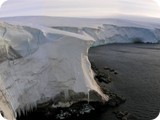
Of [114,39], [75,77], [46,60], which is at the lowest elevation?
[114,39]

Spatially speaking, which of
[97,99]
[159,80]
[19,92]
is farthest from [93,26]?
[19,92]

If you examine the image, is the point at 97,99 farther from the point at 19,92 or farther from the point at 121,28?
the point at 121,28

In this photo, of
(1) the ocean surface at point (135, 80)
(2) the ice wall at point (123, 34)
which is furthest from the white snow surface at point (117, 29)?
(1) the ocean surface at point (135, 80)

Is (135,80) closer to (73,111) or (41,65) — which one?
(73,111)

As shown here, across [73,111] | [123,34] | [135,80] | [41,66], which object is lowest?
[123,34]

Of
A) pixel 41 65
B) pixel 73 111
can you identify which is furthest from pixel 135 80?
pixel 41 65

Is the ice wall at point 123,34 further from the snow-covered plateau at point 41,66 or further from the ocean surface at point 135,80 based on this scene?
the snow-covered plateau at point 41,66

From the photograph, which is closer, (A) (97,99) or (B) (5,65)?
(B) (5,65)
